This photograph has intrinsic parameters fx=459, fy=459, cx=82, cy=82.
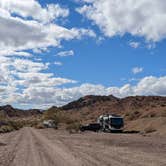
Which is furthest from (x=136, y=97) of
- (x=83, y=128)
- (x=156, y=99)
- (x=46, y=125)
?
(x=83, y=128)

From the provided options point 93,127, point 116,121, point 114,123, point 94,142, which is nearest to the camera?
point 94,142

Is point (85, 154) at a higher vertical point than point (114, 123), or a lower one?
lower

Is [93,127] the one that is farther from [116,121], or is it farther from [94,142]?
[94,142]

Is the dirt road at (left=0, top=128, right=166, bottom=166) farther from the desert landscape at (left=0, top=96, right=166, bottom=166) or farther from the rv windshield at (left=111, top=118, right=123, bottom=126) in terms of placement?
the rv windshield at (left=111, top=118, right=123, bottom=126)

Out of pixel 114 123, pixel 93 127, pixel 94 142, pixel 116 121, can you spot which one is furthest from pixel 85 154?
pixel 93 127

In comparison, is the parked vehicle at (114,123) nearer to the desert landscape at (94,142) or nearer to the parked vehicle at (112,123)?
the parked vehicle at (112,123)

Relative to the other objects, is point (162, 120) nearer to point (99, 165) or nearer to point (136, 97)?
point (99, 165)

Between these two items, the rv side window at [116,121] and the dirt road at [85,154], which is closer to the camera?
the dirt road at [85,154]

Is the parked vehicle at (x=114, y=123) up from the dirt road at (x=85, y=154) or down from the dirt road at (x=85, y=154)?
up

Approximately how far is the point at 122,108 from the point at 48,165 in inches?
5887

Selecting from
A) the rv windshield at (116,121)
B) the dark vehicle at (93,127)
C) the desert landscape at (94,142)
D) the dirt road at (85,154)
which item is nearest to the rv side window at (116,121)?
the rv windshield at (116,121)

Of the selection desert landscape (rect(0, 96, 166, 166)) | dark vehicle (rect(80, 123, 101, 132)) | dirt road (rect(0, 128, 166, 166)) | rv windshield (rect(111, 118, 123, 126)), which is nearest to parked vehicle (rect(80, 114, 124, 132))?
rv windshield (rect(111, 118, 123, 126))

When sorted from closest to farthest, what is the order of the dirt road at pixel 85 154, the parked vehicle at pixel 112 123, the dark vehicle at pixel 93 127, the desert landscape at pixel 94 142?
the dirt road at pixel 85 154 → the desert landscape at pixel 94 142 → the parked vehicle at pixel 112 123 → the dark vehicle at pixel 93 127

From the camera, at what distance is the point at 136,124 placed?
311ft
